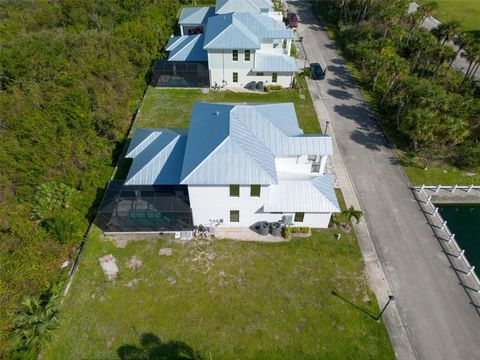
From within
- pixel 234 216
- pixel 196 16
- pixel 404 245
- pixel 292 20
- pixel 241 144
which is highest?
pixel 196 16

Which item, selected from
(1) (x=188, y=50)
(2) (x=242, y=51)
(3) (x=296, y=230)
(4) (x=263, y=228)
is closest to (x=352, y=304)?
(3) (x=296, y=230)

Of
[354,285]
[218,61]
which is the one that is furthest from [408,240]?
[218,61]

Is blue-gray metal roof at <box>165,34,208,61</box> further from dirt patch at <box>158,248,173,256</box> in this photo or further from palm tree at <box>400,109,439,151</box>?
dirt patch at <box>158,248,173,256</box>

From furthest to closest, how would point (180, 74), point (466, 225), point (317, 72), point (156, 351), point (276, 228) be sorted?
point (317, 72)
point (180, 74)
point (466, 225)
point (276, 228)
point (156, 351)

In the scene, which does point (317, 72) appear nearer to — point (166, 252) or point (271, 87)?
point (271, 87)

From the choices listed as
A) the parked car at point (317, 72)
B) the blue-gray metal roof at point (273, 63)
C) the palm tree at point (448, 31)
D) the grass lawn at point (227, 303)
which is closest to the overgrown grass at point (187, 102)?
the parked car at point (317, 72)

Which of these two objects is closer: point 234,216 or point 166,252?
point 166,252

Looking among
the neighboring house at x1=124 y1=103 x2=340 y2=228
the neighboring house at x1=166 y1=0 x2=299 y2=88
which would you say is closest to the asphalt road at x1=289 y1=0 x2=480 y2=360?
the neighboring house at x1=124 y1=103 x2=340 y2=228

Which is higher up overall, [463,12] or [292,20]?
[463,12]
